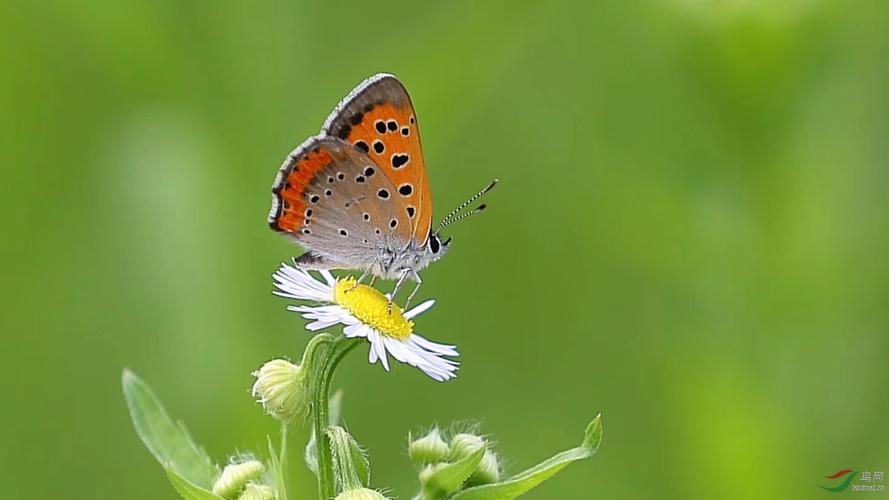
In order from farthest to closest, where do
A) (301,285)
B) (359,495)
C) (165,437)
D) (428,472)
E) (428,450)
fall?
(301,285)
(165,437)
(428,450)
(428,472)
(359,495)

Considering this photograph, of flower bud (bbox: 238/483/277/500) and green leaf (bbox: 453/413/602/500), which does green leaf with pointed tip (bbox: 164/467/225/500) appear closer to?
flower bud (bbox: 238/483/277/500)

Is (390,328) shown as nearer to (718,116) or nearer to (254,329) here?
(254,329)

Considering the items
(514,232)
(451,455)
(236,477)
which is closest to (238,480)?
(236,477)

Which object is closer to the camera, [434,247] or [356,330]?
[356,330]

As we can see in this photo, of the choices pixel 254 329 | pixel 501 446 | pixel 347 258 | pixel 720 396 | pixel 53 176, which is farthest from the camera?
pixel 53 176

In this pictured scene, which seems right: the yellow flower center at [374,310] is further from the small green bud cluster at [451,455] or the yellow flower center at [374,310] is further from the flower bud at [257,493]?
the flower bud at [257,493]

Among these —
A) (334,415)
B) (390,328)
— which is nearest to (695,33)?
(390,328)

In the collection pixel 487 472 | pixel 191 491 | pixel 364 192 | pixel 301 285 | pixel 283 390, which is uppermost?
pixel 364 192

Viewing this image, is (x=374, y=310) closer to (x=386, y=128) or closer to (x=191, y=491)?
(x=386, y=128)

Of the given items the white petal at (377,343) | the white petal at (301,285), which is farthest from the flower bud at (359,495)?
the white petal at (301,285)
